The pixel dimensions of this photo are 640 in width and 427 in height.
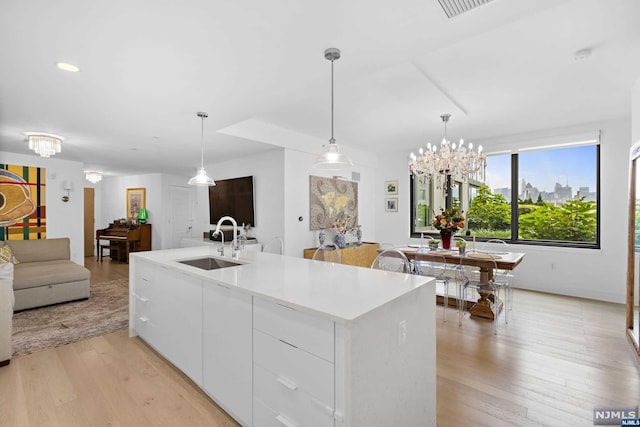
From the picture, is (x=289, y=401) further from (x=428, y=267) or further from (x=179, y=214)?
(x=179, y=214)

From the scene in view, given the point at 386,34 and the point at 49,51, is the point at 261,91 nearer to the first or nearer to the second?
the point at 386,34

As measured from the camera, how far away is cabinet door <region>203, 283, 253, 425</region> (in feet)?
5.70

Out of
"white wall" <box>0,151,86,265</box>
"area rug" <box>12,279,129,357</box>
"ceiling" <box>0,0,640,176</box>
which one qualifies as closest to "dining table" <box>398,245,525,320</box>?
"ceiling" <box>0,0,640,176</box>

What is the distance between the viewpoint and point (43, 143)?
3986 millimetres

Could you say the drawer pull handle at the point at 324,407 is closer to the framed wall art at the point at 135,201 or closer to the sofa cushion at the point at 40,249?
the sofa cushion at the point at 40,249

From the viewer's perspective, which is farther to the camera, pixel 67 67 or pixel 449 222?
pixel 449 222

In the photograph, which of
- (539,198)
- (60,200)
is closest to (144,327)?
(60,200)

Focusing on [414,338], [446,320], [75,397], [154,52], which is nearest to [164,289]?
[75,397]

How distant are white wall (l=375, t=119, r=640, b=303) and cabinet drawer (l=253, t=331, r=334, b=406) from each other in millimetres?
4990

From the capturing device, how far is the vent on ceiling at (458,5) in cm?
154

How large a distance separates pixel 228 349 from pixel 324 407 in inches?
31.9

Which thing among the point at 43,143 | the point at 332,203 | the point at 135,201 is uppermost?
the point at 43,143

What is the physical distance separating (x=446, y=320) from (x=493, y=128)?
310 cm

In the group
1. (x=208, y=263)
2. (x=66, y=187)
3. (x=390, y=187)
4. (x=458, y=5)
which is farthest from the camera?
(x=390, y=187)
